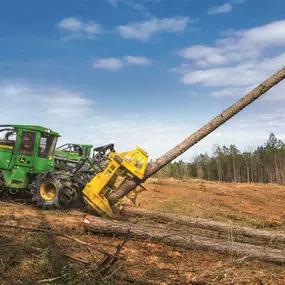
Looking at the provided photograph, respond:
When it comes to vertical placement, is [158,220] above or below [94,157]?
below

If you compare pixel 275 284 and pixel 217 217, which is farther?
pixel 217 217

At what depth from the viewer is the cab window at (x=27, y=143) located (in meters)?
11.6

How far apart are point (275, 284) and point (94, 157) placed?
271 inches

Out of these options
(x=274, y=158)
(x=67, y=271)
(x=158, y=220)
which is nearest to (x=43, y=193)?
(x=158, y=220)

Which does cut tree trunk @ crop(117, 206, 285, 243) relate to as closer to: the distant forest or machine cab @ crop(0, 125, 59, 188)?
machine cab @ crop(0, 125, 59, 188)

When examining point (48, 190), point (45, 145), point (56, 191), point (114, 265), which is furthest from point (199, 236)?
point (45, 145)

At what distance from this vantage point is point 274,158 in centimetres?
7162

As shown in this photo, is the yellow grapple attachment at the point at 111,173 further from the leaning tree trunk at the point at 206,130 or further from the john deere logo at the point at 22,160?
the john deere logo at the point at 22,160

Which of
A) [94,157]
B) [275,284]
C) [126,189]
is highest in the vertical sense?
[94,157]

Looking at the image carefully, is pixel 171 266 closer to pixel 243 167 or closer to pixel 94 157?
pixel 94 157

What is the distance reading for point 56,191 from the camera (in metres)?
10.6

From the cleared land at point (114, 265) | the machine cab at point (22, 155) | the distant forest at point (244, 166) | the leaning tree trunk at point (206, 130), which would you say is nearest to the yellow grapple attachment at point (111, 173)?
the leaning tree trunk at point (206, 130)

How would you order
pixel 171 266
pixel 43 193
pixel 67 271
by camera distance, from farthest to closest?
pixel 43 193 < pixel 171 266 < pixel 67 271

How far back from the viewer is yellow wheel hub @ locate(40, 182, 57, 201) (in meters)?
10.9
